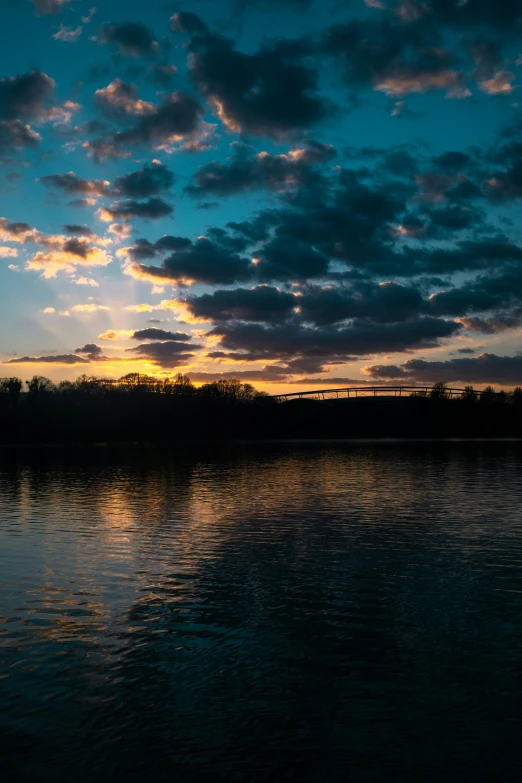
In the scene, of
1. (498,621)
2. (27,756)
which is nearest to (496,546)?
(498,621)

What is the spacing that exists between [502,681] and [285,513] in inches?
1333

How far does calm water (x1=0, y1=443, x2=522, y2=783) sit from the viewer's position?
13.2 metres

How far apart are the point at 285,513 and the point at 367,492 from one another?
16616mm

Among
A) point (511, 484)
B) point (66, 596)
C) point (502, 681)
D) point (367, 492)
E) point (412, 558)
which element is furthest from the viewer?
point (511, 484)

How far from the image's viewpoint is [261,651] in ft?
63.0

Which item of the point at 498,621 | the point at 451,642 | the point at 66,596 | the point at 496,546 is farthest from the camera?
the point at 496,546

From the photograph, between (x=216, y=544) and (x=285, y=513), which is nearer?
(x=216, y=544)

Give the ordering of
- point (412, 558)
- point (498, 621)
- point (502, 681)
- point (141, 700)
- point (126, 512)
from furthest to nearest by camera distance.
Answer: point (126, 512) < point (412, 558) < point (498, 621) < point (502, 681) < point (141, 700)

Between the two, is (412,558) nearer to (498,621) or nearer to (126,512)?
(498,621)

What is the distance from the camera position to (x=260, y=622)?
22.1m

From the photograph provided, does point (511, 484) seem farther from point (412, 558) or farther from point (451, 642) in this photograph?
point (451, 642)

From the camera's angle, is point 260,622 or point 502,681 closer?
point 502,681

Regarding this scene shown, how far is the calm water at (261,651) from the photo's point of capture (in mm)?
13211

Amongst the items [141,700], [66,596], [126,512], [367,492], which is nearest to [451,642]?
[141,700]
